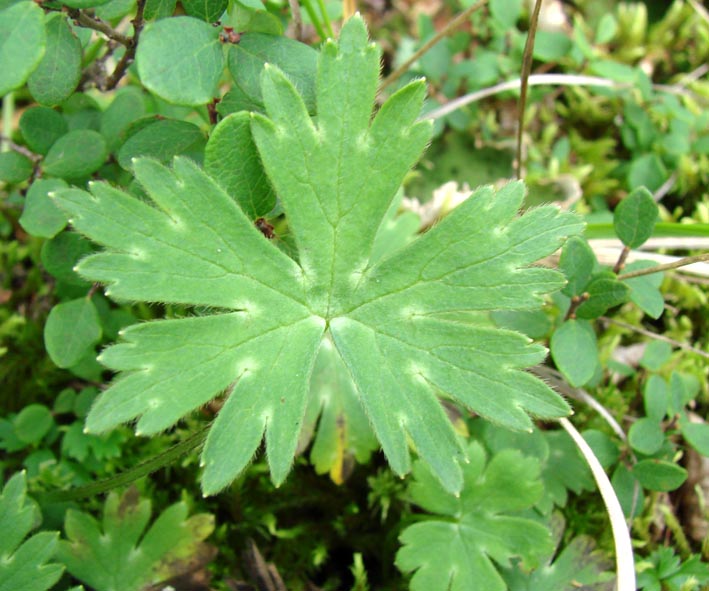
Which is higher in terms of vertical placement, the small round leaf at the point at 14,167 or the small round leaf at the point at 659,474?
the small round leaf at the point at 14,167

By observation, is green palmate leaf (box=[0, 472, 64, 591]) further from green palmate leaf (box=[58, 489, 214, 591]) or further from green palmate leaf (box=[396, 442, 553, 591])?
green palmate leaf (box=[396, 442, 553, 591])

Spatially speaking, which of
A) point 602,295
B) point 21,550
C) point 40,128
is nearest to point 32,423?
point 21,550

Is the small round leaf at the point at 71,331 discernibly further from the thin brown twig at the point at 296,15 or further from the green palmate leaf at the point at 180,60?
the thin brown twig at the point at 296,15

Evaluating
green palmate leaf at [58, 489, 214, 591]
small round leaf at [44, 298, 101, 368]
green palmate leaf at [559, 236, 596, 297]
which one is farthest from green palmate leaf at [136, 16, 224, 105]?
green palmate leaf at [58, 489, 214, 591]

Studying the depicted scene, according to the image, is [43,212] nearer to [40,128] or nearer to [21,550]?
[40,128]

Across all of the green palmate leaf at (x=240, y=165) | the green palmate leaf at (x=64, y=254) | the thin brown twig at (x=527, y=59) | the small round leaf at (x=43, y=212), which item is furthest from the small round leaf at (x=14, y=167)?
the thin brown twig at (x=527, y=59)
